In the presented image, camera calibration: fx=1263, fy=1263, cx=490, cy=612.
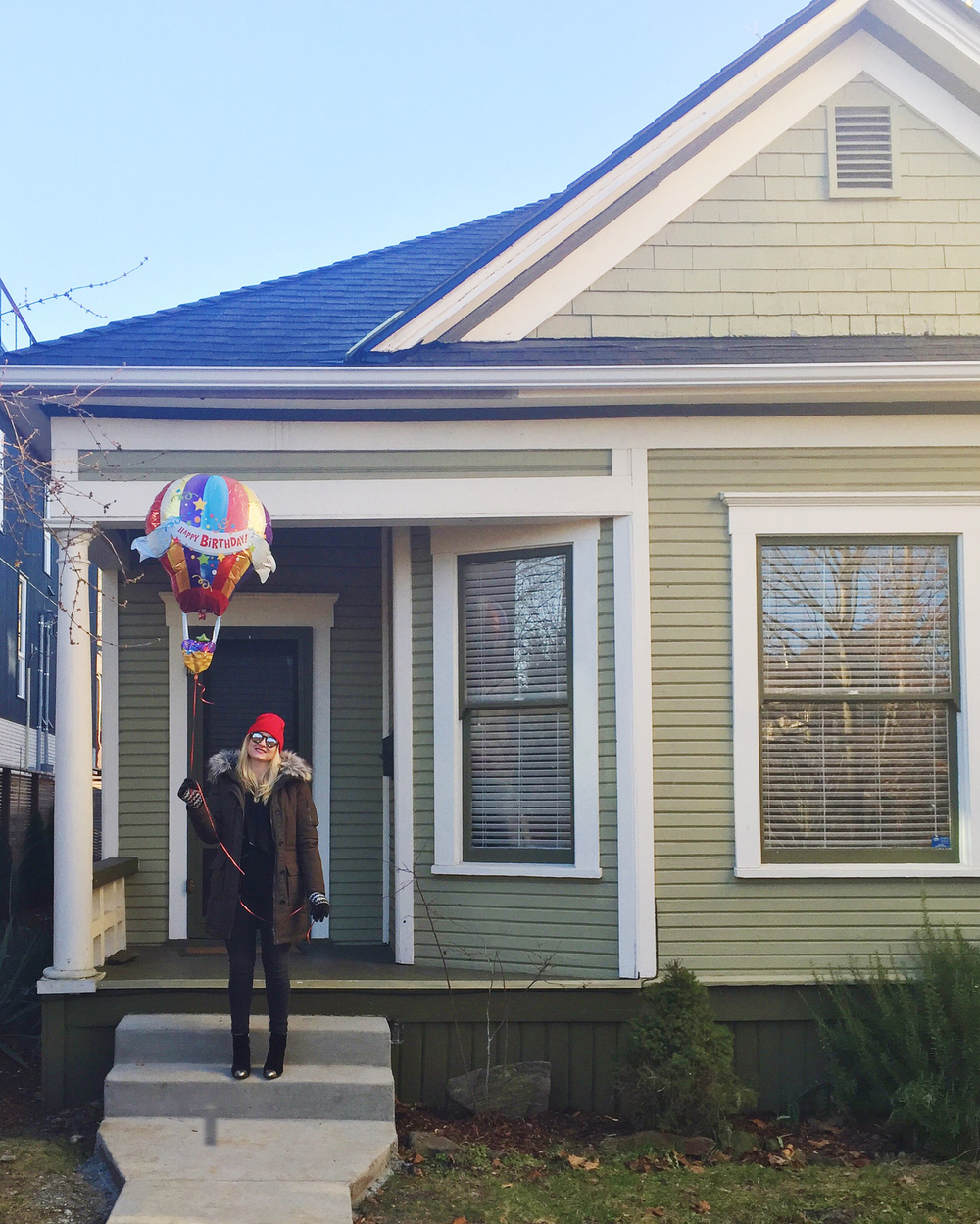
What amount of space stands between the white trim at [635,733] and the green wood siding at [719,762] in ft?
0.23

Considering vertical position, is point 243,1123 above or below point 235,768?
below

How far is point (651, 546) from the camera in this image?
688 cm

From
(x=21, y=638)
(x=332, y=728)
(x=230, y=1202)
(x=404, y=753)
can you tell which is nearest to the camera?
(x=230, y=1202)

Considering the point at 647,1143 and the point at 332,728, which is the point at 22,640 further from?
the point at 647,1143

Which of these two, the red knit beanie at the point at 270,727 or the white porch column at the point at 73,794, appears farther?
the white porch column at the point at 73,794

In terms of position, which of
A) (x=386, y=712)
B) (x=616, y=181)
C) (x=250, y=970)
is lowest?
(x=250, y=970)

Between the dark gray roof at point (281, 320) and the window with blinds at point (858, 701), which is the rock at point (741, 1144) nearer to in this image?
the window with blinds at point (858, 701)

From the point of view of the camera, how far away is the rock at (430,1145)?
5719 mm

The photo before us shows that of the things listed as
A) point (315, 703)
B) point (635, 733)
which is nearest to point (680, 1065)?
point (635, 733)

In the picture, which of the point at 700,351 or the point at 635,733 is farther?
the point at 700,351

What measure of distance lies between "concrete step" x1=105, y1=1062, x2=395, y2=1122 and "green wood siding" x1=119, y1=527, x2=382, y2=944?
2394mm

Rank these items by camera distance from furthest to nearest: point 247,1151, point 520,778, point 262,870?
point 520,778, point 262,870, point 247,1151

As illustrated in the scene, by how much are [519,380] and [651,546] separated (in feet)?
3.77

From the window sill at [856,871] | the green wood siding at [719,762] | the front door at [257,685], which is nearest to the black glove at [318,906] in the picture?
the green wood siding at [719,762]
